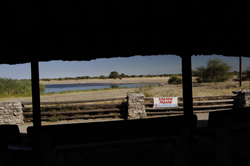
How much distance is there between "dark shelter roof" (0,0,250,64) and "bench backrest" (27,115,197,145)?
1.65 m

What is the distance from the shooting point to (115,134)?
252cm

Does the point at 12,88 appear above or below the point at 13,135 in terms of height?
above

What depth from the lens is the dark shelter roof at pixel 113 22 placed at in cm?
287

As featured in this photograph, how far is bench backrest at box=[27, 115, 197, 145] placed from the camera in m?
2.41

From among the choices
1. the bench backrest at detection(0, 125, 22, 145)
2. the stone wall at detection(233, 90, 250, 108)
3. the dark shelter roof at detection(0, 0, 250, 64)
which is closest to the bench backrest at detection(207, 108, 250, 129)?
the dark shelter roof at detection(0, 0, 250, 64)

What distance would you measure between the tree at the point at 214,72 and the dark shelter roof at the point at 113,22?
105ft

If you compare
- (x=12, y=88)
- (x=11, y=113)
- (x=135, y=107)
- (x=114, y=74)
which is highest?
(x=114, y=74)

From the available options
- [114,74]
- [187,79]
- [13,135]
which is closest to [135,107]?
[187,79]

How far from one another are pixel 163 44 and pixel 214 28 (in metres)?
1.28

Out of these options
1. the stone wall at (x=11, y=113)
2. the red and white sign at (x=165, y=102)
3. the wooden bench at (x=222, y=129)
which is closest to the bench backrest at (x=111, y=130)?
the wooden bench at (x=222, y=129)

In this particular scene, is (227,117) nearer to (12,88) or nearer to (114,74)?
(12,88)

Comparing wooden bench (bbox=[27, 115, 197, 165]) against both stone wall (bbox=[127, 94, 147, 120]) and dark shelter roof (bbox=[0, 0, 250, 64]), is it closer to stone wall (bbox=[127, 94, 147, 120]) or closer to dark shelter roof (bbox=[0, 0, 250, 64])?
dark shelter roof (bbox=[0, 0, 250, 64])

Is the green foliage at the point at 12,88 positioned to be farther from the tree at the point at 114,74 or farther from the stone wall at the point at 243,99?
the tree at the point at 114,74

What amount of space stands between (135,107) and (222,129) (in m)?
6.11
